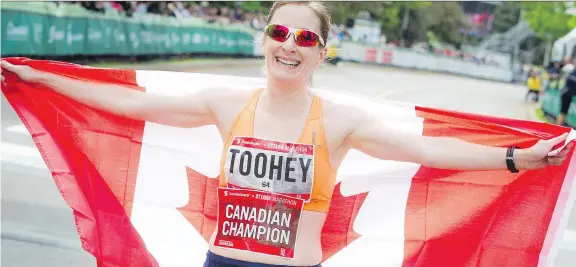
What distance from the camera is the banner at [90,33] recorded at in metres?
16.5

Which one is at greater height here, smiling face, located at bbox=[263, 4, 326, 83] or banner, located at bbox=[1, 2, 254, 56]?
smiling face, located at bbox=[263, 4, 326, 83]

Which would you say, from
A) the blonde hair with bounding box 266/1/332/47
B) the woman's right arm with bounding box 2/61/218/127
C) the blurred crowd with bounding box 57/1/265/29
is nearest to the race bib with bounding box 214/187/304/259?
the woman's right arm with bounding box 2/61/218/127

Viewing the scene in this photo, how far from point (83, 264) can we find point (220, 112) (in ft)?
10.4

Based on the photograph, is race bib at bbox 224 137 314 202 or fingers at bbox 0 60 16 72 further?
fingers at bbox 0 60 16 72

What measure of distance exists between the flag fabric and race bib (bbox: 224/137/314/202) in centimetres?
98

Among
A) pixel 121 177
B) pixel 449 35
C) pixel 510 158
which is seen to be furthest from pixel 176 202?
pixel 449 35

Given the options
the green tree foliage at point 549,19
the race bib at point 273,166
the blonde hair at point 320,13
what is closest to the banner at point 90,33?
the blonde hair at point 320,13

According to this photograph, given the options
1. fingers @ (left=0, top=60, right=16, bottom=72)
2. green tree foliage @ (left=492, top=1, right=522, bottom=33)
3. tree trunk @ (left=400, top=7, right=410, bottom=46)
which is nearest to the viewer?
fingers @ (left=0, top=60, right=16, bottom=72)

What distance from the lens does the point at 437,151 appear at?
309cm

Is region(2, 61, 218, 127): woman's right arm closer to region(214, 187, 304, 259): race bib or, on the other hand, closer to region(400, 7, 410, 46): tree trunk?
region(214, 187, 304, 259): race bib

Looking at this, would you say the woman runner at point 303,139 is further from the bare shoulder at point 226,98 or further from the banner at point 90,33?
the banner at point 90,33

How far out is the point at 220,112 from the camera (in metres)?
3.15

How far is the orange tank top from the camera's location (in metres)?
2.97

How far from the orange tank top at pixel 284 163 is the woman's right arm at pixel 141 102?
32cm
